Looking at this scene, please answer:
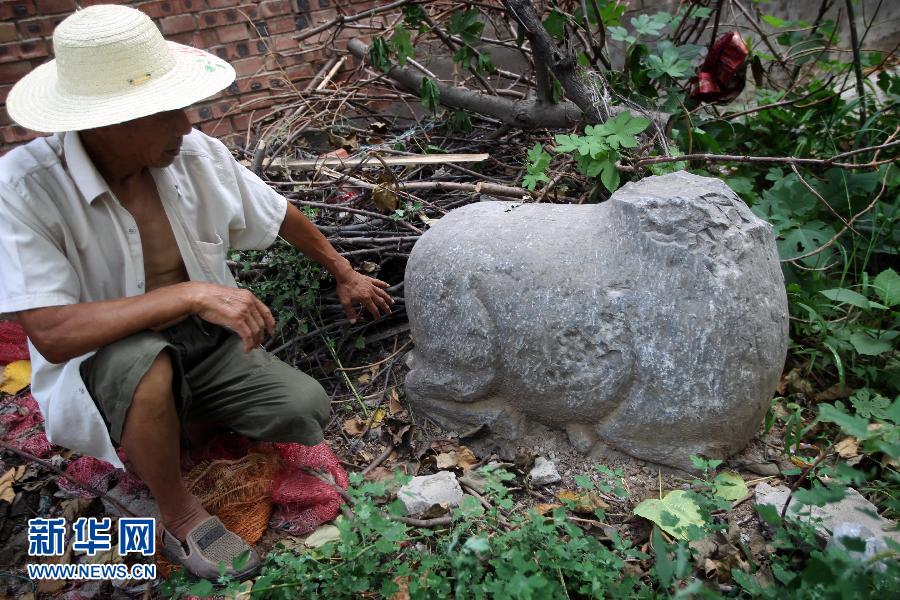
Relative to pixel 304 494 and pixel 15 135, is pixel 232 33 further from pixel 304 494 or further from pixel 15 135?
pixel 304 494

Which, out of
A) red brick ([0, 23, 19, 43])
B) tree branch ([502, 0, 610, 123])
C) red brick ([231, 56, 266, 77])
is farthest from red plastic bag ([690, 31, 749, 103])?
red brick ([0, 23, 19, 43])

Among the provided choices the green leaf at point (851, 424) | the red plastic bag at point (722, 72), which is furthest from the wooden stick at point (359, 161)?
the green leaf at point (851, 424)

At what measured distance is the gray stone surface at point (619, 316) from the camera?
2.15 meters

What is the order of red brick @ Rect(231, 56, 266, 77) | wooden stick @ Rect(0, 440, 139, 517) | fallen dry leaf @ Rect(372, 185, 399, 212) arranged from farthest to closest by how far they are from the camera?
red brick @ Rect(231, 56, 266, 77)
fallen dry leaf @ Rect(372, 185, 399, 212)
wooden stick @ Rect(0, 440, 139, 517)

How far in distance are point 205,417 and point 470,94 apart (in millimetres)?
2400

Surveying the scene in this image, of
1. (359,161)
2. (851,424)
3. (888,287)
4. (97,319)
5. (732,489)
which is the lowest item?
(732,489)

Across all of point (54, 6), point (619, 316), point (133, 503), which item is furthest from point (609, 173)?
point (54, 6)

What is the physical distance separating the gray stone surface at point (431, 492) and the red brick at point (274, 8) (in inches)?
137

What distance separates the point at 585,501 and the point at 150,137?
1.80 m

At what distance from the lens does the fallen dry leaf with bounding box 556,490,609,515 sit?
2.29 m

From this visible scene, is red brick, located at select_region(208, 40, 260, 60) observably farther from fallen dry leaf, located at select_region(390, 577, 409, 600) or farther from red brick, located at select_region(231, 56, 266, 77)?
fallen dry leaf, located at select_region(390, 577, 409, 600)

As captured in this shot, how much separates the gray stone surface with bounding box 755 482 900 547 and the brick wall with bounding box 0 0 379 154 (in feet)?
11.7

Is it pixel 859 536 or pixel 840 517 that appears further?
pixel 840 517

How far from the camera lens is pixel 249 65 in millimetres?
4633
